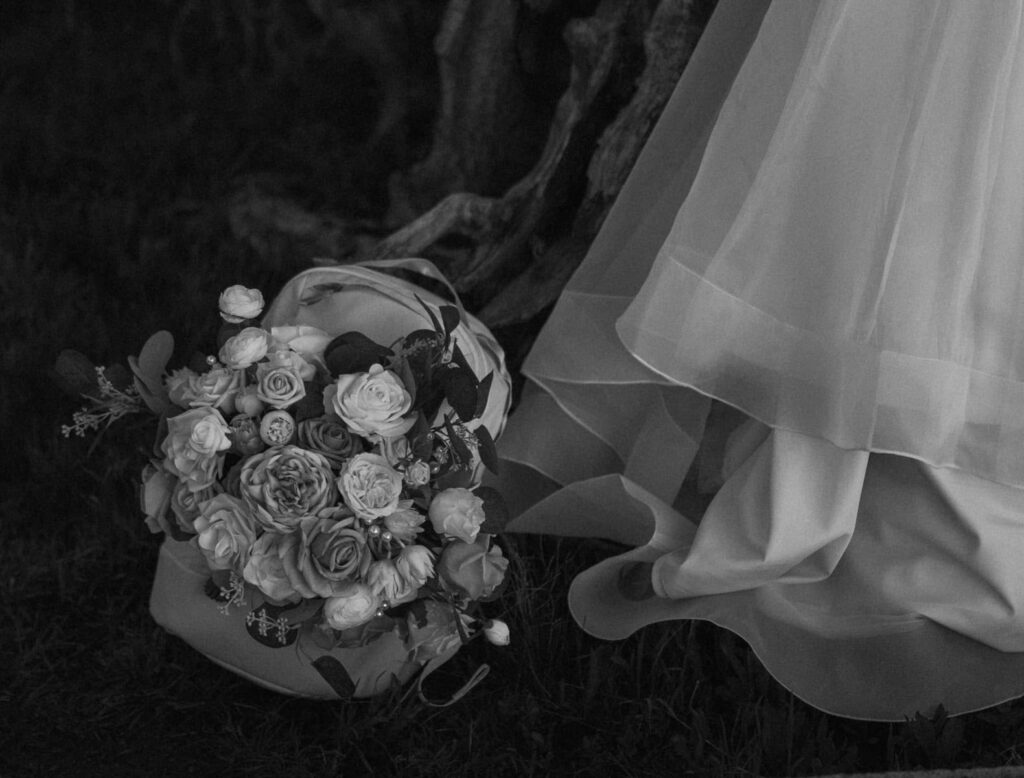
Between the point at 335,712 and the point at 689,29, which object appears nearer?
the point at 335,712

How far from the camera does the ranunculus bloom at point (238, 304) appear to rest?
4.55 feet

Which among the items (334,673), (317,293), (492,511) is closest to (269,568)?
(334,673)

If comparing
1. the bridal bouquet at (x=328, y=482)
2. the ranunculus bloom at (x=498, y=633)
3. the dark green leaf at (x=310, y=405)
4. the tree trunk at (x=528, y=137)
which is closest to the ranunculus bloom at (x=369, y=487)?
the bridal bouquet at (x=328, y=482)

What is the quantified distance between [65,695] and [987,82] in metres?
1.45

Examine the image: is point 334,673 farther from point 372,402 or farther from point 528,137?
point 528,137

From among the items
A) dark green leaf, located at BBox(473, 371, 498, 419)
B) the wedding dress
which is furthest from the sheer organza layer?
dark green leaf, located at BBox(473, 371, 498, 419)

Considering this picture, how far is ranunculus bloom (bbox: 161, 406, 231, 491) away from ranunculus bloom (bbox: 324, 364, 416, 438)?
14 cm

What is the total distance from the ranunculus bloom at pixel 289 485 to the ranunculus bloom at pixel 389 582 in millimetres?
94

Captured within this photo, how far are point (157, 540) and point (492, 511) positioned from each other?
711 millimetres

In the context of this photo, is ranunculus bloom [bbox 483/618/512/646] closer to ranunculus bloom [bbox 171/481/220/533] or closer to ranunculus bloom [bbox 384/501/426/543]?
ranunculus bloom [bbox 384/501/426/543]

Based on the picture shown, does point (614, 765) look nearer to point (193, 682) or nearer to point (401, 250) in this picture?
point (193, 682)

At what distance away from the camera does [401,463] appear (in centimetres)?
134

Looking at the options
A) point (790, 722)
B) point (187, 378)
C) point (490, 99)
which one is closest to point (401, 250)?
point (490, 99)

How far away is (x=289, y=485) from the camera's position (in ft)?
4.25
